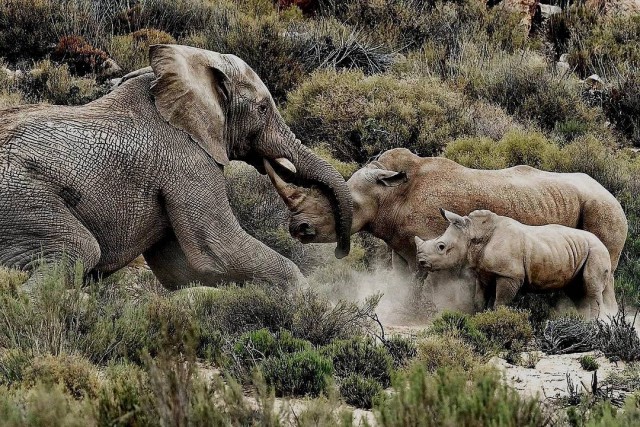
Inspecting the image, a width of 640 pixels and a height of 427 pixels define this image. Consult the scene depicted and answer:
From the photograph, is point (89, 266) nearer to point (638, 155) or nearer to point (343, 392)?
point (343, 392)

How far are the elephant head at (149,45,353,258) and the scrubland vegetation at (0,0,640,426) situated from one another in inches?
43.7

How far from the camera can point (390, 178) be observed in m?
10.7

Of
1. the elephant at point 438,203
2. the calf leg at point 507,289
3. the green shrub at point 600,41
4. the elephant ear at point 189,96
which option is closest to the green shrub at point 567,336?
the calf leg at point 507,289

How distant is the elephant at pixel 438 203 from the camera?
10.6m

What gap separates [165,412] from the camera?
509 cm

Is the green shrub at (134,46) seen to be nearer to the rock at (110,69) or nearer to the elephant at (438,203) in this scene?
the rock at (110,69)

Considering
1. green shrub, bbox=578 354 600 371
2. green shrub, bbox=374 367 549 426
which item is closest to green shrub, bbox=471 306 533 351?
green shrub, bbox=578 354 600 371

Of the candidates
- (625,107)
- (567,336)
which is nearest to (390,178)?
(567,336)

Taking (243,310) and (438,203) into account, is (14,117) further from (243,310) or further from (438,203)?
(438,203)

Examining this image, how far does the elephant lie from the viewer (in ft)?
34.7

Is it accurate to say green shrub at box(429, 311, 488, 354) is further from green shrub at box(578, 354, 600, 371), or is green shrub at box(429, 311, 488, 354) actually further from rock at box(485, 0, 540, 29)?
rock at box(485, 0, 540, 29)

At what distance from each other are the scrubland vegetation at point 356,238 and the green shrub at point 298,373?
13mm

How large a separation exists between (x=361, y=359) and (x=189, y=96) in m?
2.94

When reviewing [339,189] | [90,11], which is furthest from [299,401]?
[90,11]
